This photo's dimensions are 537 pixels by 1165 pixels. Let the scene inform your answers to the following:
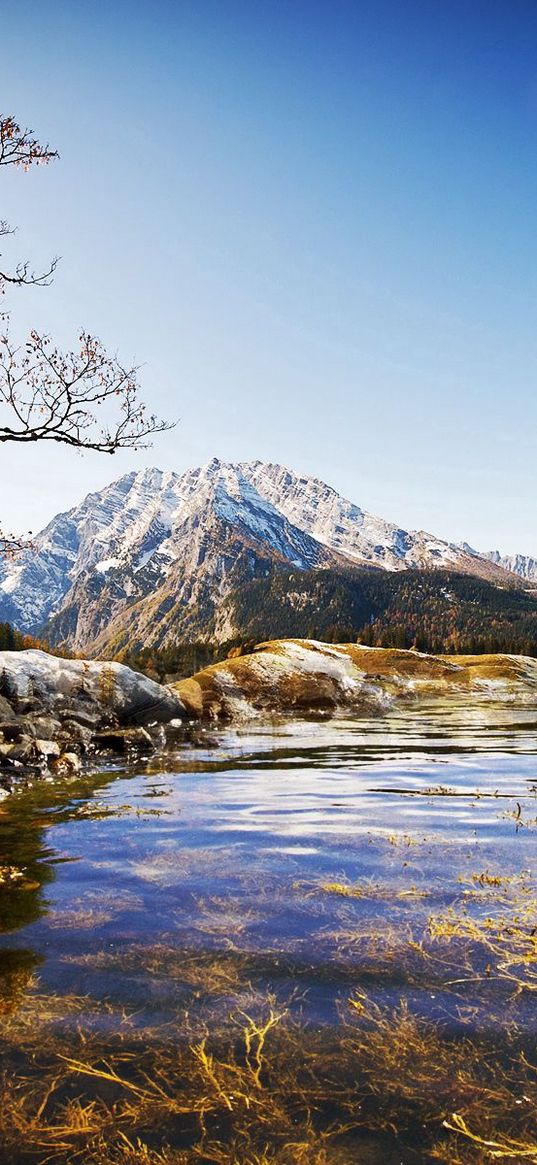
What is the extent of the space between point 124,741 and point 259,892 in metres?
20.9

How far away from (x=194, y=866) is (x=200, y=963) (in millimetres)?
3782

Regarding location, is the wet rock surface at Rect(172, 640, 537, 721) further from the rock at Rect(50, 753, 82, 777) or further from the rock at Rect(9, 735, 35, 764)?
the rock at Rect(50, 753, 82, 777)

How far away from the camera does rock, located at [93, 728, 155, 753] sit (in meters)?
28.5

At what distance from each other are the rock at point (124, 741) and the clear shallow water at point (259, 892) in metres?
8.48

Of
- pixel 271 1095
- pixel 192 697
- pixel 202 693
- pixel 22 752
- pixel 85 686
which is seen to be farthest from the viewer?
pixel 202 693

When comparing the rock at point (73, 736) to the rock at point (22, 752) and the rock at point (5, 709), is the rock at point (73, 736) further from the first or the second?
the rock at point (22, 752)

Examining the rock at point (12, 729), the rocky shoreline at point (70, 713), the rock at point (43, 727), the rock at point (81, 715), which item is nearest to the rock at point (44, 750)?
the rocky shoreline at point (70, 713)

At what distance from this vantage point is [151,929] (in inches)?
304

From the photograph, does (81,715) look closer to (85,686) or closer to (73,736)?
(85,686)

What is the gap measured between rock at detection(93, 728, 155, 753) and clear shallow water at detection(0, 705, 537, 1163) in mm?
8483

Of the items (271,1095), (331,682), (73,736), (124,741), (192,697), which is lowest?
(124,741)

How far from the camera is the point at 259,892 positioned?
912 cm

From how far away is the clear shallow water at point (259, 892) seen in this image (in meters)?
6.06

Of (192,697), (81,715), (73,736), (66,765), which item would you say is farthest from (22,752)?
(192,697)
